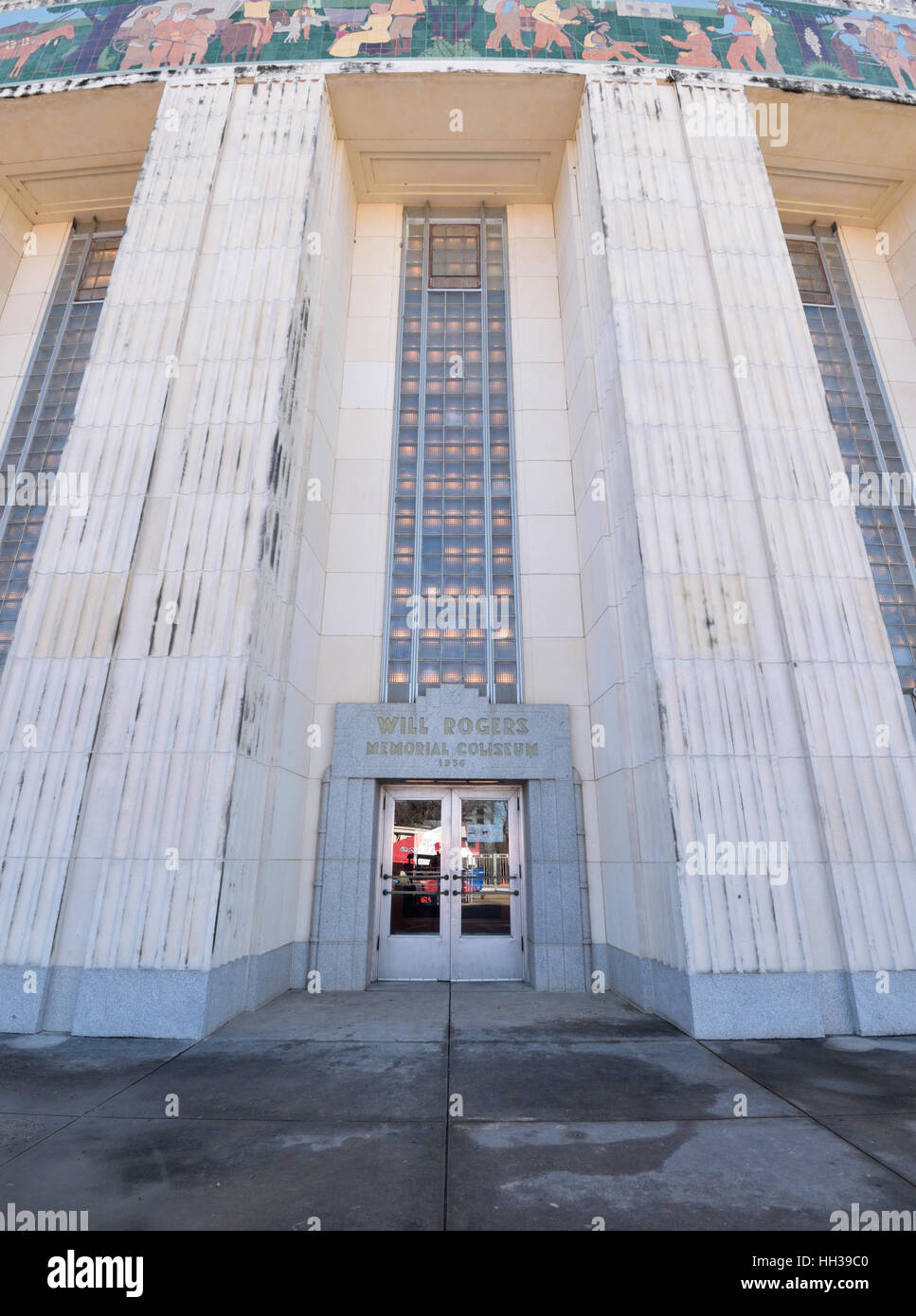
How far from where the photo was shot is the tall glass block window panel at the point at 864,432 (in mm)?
11438

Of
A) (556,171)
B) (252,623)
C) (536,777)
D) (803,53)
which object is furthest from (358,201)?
(536,777)

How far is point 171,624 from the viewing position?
847cm

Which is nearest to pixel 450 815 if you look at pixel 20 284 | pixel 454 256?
pixel 454 256

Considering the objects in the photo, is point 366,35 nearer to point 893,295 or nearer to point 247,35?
point 247,35

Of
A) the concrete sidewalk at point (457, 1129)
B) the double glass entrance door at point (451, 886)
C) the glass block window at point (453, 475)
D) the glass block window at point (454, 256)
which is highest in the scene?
the glass block window at point (454, 256)

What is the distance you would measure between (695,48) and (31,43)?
13.7 metres

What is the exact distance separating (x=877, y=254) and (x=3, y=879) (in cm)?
1993

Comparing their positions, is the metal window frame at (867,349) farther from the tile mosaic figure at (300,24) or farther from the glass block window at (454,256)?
the tile mosaic figure at (300,24)

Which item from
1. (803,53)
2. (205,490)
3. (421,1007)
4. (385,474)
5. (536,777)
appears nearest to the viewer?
(421,1007)

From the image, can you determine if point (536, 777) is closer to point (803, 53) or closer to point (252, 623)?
point (252, 623)

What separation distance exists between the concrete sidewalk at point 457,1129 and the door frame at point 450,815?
2.87m

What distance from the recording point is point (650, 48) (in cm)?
1293

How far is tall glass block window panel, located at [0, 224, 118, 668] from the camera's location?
11641mm

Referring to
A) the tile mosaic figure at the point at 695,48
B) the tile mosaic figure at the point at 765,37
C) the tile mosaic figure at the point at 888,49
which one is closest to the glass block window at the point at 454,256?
the tile mosaic figure at the point at 695,48
